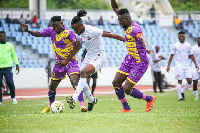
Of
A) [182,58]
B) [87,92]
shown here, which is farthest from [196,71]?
[87,92]

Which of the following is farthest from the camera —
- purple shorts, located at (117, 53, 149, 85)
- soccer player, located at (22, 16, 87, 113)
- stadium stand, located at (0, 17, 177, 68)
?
stadium stand, located at (0, 17, 177, 68)

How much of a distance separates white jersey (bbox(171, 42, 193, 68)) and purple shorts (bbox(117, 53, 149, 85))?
622 cm

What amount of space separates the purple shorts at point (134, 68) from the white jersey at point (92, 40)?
83 centimetres

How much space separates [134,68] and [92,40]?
1.33m

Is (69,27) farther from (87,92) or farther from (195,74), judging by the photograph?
(87,92)

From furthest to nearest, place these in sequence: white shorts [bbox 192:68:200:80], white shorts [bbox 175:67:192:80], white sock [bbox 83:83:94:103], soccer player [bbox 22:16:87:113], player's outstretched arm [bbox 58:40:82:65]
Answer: white shorts [bbox 192:68:200:80] → white shorts [bbox 175:67:192:80] → soccer player [bbox 22:16:87:113] → white sock [bbox 83:83:94:103] → player's outstretched arm [bbox 58:40:82:65]

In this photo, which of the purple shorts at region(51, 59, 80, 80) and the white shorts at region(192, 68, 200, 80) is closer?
the purple shorts at region(51, 59, 80, 80)

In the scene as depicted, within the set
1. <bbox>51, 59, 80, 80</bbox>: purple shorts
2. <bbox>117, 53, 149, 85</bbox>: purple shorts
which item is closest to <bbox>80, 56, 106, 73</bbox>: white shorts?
<bbox>51, 59, 80, 80</bbox>: purple shorts

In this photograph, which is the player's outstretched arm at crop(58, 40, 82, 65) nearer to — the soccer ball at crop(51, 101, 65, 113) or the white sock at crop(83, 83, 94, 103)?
the white sock at crop(83, 83, 94, 103)

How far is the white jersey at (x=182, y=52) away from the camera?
1619 centimetres

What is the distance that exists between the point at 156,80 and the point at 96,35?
11.6 m

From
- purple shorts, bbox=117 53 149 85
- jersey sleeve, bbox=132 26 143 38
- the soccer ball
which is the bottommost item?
the soccer ball

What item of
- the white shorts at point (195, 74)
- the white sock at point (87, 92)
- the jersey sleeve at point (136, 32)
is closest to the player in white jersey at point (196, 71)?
the white shorts at point (195, 74)

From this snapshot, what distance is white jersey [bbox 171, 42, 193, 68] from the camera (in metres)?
16.2
